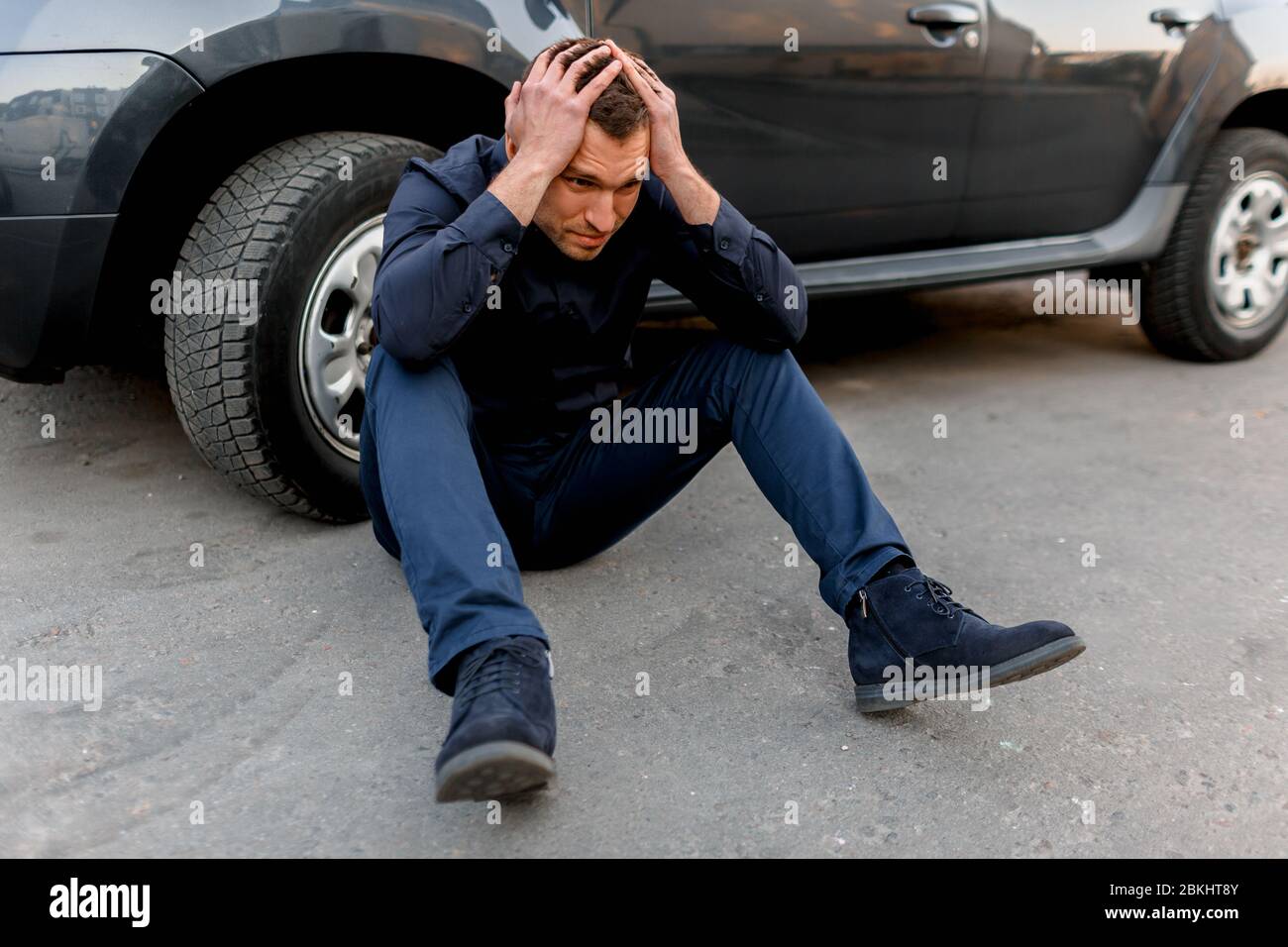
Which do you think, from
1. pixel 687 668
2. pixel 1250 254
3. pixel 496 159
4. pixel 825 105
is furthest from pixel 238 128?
pixel 1250 254

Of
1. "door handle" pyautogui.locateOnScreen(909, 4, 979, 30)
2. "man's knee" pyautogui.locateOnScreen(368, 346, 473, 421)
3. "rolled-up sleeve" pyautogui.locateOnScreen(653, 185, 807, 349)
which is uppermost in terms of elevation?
"door handle" pyautogui.locateOnScreen(909, 4, 979, 30)

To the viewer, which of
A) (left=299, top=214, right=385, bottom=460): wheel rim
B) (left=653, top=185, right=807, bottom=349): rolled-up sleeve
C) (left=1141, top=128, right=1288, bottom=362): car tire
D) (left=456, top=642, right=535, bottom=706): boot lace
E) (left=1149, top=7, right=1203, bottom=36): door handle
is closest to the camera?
(left=456, top=642, right=535, bottom=706): boot lace

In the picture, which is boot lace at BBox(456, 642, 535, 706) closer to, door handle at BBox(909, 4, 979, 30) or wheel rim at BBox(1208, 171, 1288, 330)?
door handle at BBox(909, 4, 979, 30)

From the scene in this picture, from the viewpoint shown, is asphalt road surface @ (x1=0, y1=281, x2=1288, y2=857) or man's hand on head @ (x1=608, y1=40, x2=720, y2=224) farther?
man's hand on head @ (x1=608, y1=40, x2=720, y2=224)

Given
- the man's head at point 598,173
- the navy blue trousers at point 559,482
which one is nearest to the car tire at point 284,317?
the navy blue trousers at point 559,482

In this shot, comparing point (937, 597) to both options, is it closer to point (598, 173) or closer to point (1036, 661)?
point (1036, 661)

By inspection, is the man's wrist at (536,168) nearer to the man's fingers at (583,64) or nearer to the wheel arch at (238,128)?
the man's fingers at (583,64)

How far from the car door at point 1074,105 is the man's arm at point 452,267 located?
1933mm

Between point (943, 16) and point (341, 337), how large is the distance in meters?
1.85

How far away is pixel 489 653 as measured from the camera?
194 cm

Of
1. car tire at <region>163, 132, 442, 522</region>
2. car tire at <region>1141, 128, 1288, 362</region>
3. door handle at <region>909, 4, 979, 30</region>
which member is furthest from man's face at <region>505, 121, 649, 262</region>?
car tire at <region>1141, 128, 1288, 362</region>

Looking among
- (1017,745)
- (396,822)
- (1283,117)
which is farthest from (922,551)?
(1283,117)

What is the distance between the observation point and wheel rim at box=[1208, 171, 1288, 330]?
171 inches

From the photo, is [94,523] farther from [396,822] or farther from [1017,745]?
[1017,745]
